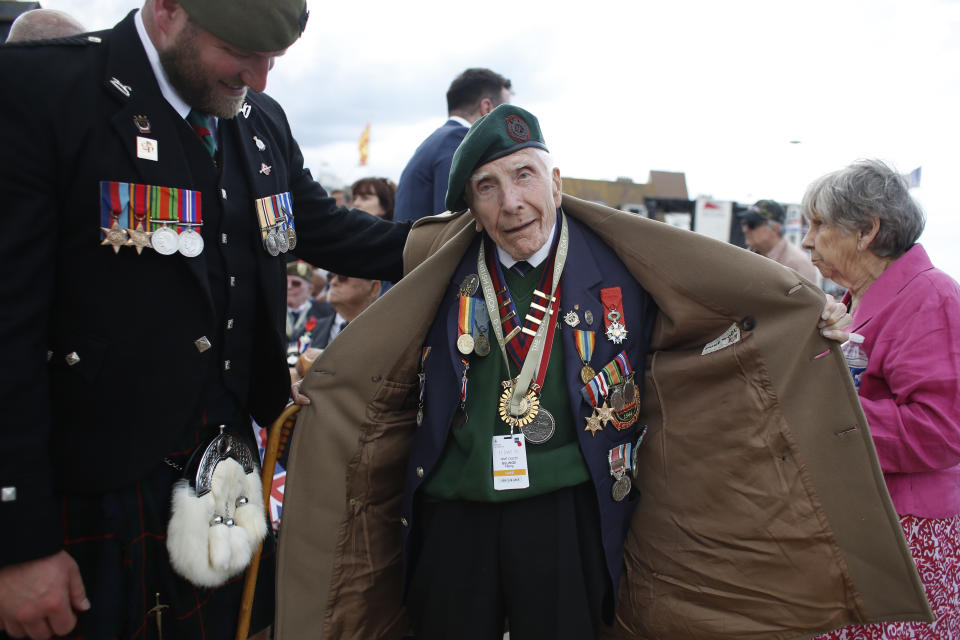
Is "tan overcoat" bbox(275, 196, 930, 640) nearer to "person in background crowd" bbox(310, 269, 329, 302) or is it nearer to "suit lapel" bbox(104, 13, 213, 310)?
"suit lapel" bbox(104, 13, 213, 310)

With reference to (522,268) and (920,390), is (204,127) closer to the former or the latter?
(522,268)

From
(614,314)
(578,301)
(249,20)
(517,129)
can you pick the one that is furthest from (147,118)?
(614,314)

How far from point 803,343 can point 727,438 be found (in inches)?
15.9

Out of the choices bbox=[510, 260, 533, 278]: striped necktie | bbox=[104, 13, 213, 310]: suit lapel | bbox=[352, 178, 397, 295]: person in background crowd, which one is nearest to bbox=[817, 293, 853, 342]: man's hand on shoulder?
bbox=[510, 260, 533, 278]: striped necktie

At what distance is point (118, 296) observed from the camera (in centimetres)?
167

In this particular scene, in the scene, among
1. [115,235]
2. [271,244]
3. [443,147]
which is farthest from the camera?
[443,147]

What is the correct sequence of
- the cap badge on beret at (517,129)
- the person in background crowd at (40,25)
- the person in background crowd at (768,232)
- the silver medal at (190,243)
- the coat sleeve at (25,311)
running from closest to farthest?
the coat sleeve at (25,311), the silver medal at (190,243), the cap badge on beret at (517,129), the person in background crowd at (40,25), the person in background crowd at (768,232)

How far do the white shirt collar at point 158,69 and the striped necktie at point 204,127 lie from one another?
5 centimetres

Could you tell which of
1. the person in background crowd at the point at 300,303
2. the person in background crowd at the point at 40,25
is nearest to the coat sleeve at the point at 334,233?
the person in background crowd at the point at 40,25

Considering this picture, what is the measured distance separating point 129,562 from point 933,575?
8.71 feet

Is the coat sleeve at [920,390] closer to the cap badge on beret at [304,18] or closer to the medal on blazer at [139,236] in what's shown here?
the cap badge on beret at [304,18]

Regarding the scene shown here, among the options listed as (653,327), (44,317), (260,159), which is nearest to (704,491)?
(653,327)

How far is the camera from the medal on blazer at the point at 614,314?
219 cm

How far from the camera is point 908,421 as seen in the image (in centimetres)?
218
